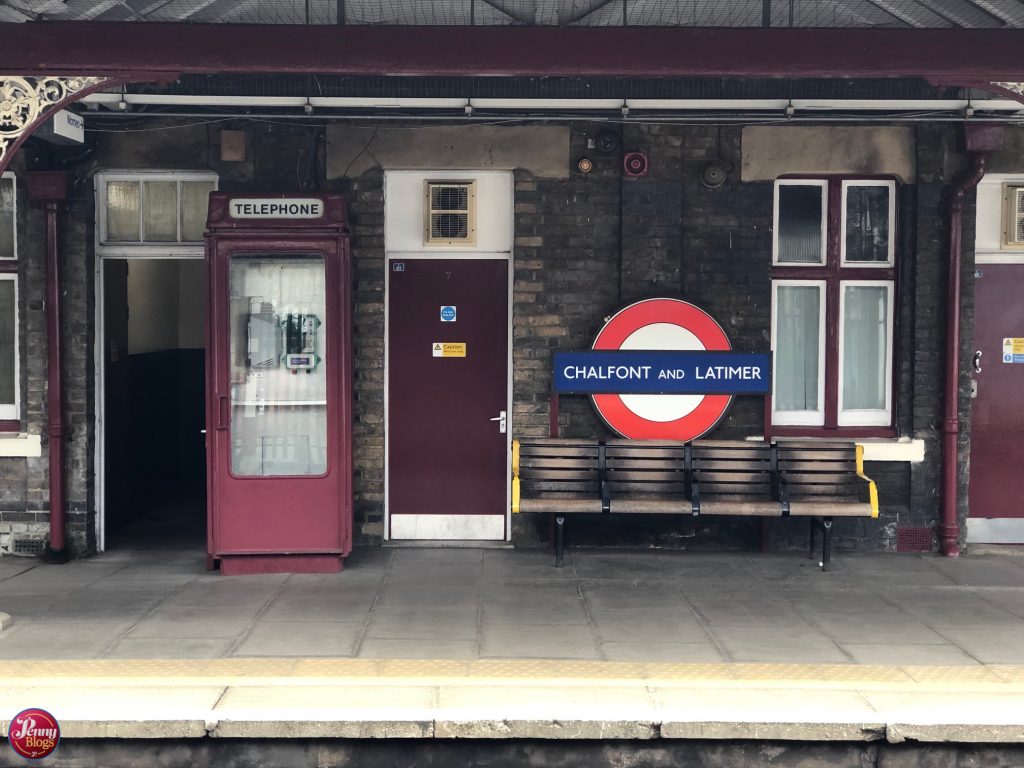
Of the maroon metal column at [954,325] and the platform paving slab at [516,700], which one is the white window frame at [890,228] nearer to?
the maroon metal column at [954,325]

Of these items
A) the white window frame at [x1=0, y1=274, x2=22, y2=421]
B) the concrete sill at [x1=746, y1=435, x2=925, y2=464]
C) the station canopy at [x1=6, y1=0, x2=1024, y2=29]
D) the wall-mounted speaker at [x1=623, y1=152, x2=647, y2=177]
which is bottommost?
the concrete sill at [x1=746, y1=435, x2=925, y2=464]

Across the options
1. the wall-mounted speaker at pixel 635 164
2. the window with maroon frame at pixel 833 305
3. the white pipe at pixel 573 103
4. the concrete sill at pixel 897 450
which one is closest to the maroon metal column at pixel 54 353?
the white pipe at pixel 573 103

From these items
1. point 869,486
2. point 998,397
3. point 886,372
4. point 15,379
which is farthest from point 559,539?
point 15,379

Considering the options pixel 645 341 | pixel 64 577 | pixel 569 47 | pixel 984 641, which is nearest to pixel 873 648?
pixel 984 641

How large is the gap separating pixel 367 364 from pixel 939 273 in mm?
4716

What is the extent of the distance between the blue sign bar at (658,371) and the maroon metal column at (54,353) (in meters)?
3.96

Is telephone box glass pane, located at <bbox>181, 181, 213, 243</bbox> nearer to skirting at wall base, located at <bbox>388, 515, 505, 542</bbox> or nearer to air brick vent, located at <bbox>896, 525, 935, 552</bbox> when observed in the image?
skirting at wall base, located at <bbox>388, 515, 505, 542</bbox>

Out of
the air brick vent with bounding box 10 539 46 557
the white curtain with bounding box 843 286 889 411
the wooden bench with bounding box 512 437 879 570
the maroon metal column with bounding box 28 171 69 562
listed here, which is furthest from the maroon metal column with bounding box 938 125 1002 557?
the air brick vent with bounding box 10 539 46 557

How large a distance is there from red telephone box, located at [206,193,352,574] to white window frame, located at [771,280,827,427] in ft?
11.6

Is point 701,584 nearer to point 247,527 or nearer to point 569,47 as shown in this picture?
point 247,527

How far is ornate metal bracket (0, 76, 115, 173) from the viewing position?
616 cm

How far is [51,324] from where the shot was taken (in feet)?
27.2

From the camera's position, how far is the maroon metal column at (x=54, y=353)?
823cm

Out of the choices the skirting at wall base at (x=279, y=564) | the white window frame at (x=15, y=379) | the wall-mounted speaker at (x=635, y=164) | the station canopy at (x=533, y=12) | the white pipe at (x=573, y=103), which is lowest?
the skirting at wall base at (x=279, y=564)
